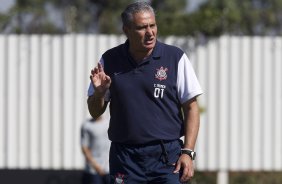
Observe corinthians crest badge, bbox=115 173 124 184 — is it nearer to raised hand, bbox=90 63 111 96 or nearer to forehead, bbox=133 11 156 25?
raised hand, bbox=90 63 111 96

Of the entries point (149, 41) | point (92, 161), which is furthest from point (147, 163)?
point (92, 161)

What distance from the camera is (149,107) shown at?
22.9 feet

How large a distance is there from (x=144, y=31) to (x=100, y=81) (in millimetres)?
468

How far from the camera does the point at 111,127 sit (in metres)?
7.12

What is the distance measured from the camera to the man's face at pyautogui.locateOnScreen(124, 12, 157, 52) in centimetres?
692

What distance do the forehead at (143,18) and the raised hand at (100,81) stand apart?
0.43 m

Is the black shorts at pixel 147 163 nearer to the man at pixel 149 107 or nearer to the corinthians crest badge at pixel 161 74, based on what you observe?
the man at pixel 149 107

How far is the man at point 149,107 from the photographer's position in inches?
273

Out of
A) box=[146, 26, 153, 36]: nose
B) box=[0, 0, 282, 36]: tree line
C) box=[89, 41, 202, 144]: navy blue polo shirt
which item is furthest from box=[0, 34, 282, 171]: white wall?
box=[146, 26, 153, 36]: nose

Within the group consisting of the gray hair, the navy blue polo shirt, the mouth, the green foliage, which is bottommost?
the green foliage

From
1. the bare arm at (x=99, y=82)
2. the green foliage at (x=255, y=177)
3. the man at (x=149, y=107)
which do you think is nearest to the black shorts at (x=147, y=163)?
the man at (x=149, y=107)

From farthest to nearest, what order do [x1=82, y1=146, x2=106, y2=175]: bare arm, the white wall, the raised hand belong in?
the white wall < [x1=82, y1=146, x2=106, y2=175]: bare arm < the raised hand

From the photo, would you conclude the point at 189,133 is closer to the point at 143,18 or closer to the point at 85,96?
the point at 143,18

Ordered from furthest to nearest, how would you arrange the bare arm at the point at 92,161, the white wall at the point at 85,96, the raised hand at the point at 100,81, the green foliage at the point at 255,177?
the green foliage at the point at 255,177 < the white wall at the point at 85,96 < the bare arm at the point at 92,161 < the raised hand at the point at 100,81
